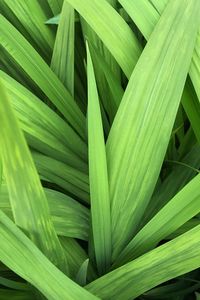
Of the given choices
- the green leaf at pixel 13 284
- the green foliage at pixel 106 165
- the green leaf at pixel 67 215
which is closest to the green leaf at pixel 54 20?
the green foliage at pixel 106 165

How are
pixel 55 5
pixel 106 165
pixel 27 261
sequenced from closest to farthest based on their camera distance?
pixel 27 261
pixel 106 165
pixel 55 5

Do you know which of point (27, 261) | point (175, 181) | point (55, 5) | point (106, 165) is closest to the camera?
point (27, 261)

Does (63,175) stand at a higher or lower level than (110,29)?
lower

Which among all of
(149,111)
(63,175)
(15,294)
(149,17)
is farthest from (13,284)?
(149,17)

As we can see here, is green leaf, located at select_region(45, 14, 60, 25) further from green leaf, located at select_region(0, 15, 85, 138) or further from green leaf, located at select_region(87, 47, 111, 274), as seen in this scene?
green leaf, located at select_region(87, 47, 111, 274)

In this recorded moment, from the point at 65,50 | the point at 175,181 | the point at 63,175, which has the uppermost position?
the point at 65,50

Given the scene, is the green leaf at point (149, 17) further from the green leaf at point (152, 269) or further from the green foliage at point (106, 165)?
the green leaf at point (152, 269)

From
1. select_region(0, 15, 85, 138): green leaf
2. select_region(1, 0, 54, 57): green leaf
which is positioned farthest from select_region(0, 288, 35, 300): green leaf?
select_region(1, 0, 54, 57): green leaf

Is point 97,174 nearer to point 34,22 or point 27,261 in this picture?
point 27,261
